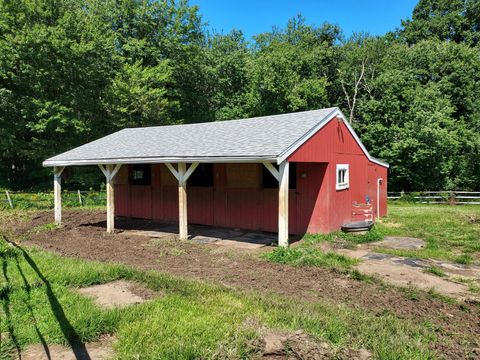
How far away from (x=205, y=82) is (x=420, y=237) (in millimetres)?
25711

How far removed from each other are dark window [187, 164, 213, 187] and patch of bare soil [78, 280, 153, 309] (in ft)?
22.6

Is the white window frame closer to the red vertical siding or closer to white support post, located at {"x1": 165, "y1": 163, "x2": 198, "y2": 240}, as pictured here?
white support post, located at {"x1": 165, "y1": 163, "x2": 198, "y2": 240}

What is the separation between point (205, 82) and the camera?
3275 cm

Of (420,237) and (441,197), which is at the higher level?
(441,197)

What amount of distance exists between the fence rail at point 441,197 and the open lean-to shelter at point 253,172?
35.2 ft

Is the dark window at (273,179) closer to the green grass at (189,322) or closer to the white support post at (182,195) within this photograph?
the white support post at (182,195)

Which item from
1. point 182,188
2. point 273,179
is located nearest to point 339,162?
point 273,179

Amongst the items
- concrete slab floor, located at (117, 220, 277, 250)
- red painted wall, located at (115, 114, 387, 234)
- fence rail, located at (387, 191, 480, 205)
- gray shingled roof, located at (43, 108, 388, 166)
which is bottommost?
Answer: concrete slab floor, located at (117, 220, 277, 250)

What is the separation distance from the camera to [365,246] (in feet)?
32.3

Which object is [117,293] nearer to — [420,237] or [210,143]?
[210,143]

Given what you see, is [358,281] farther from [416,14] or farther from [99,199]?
[416,14]

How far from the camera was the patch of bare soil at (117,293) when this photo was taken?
5230mm

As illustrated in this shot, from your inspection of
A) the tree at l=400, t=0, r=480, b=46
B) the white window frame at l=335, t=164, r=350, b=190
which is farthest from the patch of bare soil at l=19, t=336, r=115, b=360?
the tree at l=400, t=0, r=480, b=46

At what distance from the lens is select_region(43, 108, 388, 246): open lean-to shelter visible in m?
9.68
